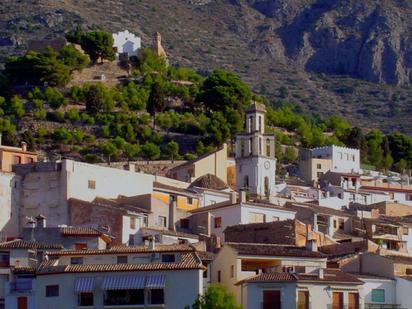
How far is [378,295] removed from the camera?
7138 centimetres

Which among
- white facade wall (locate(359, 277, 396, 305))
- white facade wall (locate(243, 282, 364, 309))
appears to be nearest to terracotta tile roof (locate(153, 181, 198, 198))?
white facade wall (locate(359, 277, 396, 305))

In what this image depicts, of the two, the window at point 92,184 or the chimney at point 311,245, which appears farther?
the window at point 92,184

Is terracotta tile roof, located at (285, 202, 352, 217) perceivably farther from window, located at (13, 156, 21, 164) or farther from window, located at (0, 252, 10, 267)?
window, located at (0, 252, 10, 267)

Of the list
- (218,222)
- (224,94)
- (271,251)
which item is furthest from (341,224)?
(224,94)

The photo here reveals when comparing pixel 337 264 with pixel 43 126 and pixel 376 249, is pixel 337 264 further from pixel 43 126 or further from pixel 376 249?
pixel 43 126

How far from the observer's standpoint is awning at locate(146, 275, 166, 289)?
6631 centimetres

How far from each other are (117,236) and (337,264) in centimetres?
1146

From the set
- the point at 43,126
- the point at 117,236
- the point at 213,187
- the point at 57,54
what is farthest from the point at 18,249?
the point at 57,54

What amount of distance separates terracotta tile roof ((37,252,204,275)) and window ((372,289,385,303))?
7775 mm

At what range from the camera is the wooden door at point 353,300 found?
2689 inches

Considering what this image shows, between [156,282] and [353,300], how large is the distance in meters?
7.44

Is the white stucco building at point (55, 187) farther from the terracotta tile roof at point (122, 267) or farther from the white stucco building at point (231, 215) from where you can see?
the terracotta tile roof at point (122, 267)

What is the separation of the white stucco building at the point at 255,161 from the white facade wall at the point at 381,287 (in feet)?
109

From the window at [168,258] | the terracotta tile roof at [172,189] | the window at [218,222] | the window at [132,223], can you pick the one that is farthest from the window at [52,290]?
the terracotta tile roof at [172,189]
